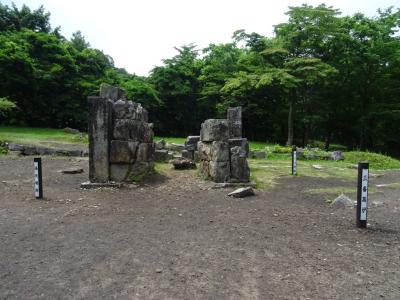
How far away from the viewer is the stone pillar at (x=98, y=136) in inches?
334

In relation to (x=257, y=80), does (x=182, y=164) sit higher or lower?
lower

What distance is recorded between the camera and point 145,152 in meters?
9.57

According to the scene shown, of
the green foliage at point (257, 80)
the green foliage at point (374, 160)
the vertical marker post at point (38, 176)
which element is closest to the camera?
the vertical marker post at point (38, 176)

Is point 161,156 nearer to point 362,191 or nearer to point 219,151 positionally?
point 219,151

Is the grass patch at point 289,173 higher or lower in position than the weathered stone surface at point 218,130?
lower

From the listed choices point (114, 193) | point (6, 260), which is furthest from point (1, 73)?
point (6, 260)

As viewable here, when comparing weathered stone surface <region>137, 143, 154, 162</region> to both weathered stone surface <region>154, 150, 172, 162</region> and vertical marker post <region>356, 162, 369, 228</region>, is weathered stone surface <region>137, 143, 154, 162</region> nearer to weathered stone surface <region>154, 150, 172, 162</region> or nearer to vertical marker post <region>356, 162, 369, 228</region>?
weathered stone surface <region>154, 150, 172, 162</region>

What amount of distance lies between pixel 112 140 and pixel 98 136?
36 cm

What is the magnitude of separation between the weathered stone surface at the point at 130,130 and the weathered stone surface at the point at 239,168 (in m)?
2.54

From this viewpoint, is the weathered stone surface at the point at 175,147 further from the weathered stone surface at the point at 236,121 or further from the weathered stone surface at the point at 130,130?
the weathered stone surface at the point at 130,130

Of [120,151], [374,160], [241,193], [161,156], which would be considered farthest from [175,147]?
[241,193]

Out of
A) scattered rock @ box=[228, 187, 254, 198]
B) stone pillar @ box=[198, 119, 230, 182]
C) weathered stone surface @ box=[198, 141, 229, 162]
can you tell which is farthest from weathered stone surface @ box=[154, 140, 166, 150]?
scattered rock @ box=[228, 187, 254, 198]

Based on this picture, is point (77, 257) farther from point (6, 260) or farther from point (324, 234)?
point (324, 234)

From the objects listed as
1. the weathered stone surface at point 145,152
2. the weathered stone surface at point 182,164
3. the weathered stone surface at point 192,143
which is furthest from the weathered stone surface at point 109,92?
the weathered stone surface at point 192,143
